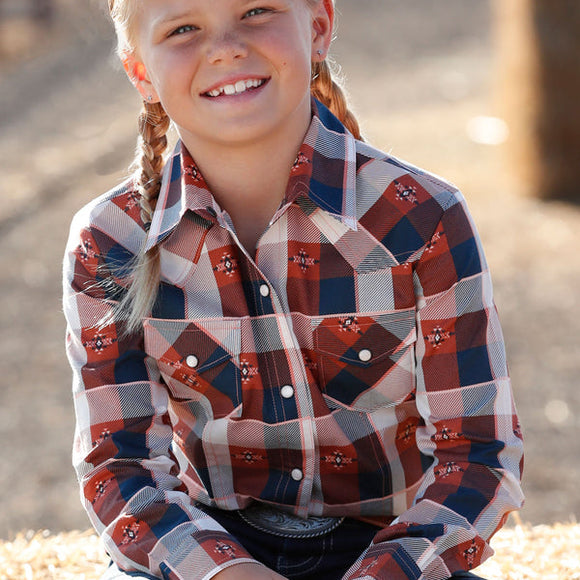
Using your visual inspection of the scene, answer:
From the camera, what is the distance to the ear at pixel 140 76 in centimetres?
208

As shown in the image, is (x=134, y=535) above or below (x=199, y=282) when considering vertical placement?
below

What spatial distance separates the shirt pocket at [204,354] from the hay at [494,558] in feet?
2.23

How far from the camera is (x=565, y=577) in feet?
7.50

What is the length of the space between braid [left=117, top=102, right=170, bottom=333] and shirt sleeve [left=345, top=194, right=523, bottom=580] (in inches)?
20.5

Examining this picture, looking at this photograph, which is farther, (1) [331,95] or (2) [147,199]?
(1) [331,95]

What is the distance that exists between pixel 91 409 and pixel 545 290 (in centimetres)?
393

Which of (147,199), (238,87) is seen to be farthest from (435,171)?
(238,87)

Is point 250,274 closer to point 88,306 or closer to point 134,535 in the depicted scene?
point 88,306

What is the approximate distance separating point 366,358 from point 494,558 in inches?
30.8

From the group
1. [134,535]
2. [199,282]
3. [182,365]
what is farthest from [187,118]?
[134,535]

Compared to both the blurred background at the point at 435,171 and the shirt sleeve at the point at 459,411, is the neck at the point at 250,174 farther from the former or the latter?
the blurred background at the point at 435,171

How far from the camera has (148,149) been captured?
213 centimetres

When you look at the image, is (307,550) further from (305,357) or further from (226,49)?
(226,49)

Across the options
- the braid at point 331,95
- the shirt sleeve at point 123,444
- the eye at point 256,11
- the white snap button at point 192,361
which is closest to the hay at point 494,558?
the shirt sleeve at point 123,444
